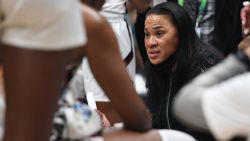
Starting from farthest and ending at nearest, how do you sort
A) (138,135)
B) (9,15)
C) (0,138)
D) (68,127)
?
(138,135)
(68,127)
(0,138)
(9,15)

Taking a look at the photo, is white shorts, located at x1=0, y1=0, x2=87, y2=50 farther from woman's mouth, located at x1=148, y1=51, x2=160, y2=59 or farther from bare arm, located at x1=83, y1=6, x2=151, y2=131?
woman's mouth, located at x1=148, y1=51, x2=160, y2=59

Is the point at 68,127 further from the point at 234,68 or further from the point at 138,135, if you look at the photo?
the point at 234,68

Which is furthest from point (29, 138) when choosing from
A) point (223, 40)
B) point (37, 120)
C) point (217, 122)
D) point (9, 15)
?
point (223, 40)

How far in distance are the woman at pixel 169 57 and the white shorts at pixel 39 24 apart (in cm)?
160

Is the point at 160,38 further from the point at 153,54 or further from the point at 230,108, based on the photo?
the point at 230,108

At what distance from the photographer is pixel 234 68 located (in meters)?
1.57

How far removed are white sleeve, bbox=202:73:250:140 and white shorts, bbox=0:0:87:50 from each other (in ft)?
1.17

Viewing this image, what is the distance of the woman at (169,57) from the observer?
2998mm

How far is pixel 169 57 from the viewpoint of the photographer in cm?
313

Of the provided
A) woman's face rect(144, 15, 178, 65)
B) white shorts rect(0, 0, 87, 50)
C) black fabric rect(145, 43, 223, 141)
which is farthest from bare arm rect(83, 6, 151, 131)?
woman's face rect(144, 15, 178, 65)

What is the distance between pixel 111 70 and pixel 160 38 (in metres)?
1.40

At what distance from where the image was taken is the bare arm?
1754mm

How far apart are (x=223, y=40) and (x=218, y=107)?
2881mm

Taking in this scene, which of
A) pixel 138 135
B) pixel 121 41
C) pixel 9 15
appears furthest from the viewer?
pixel 121 41
